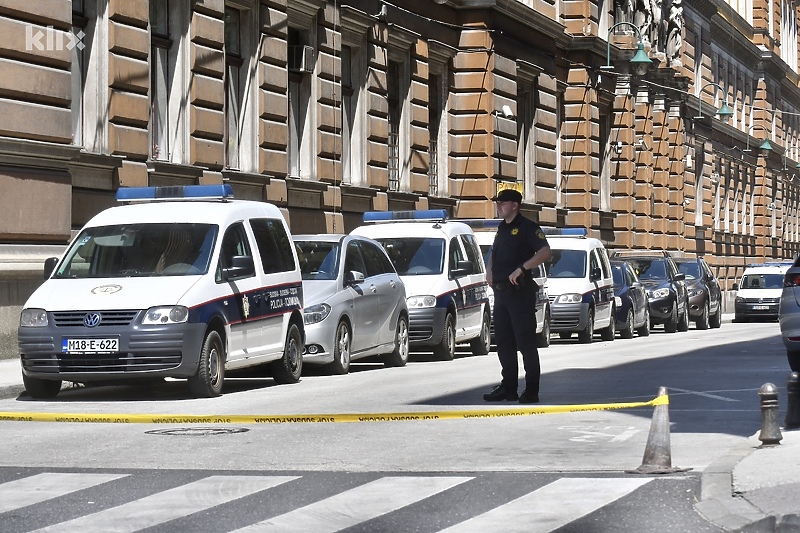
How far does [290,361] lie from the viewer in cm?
1686

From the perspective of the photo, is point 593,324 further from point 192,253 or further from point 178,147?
→ point 192,253

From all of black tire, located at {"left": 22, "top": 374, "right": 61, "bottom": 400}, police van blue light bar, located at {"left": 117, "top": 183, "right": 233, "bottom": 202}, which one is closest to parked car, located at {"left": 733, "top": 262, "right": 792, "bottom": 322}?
police van blue light bar, located at {"left": 117, "top": 183, "right": 233, "bottom": 202}

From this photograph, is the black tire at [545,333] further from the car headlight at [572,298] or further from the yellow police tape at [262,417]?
the yellow police tape at [262,417]

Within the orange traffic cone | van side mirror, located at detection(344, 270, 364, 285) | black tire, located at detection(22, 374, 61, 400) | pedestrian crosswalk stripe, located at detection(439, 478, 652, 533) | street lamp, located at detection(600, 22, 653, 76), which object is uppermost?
street lamp, located at detection(600, 22, 653, 76)

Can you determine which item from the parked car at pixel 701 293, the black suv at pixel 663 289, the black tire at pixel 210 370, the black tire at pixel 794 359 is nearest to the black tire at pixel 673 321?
the black suv at pixel 663 289

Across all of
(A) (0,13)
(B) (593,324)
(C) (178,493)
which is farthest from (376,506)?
(B) (593,324)

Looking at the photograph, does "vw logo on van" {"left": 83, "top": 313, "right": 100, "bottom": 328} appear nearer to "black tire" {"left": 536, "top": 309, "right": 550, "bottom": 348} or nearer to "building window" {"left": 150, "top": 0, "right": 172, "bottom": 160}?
"building window" {"left": 150, "top": 0, "right": 172, "bottom": 160}

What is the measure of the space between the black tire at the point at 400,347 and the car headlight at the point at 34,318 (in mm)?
6522

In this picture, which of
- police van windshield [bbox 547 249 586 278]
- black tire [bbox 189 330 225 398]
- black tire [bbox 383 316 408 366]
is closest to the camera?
black tire [bbox 189 330 225 398]

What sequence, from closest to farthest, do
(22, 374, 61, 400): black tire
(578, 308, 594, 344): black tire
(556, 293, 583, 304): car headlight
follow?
(22, 374, 61, 400): black tire → (556, 293, 583, 304): car headlight → (578, 308, 594, 344): black tire

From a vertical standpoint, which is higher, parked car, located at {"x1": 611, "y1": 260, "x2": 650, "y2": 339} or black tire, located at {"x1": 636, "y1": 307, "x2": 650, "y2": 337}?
parked car, located at {"x1": 611, "y1": 260, "x2": 650, "y2": 339}

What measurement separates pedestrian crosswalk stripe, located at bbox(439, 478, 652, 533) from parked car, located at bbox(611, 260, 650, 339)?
71.5 ft

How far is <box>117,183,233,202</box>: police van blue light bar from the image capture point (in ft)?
53.9
